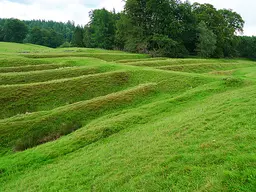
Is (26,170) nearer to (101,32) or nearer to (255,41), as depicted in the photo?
(101,32)

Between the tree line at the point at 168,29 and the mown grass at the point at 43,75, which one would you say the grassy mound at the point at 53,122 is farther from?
the tree line at the point at 168,29

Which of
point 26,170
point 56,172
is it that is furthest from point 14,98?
point 56,172

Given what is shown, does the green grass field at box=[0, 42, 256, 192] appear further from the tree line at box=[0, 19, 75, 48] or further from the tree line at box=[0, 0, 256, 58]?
the tree line at box=[0, 19, 75, 48]

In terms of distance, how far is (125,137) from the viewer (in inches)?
435

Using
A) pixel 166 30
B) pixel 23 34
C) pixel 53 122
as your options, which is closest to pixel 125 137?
pixel 53 122

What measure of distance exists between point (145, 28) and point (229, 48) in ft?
109

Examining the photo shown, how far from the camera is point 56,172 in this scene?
8609 mm

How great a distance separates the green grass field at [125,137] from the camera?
22.0 feet

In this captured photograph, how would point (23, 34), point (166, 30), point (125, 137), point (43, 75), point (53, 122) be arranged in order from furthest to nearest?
point (23, 34)
point (166, 30)
point (43, 75)
point (53, 122)
point (125, 137)

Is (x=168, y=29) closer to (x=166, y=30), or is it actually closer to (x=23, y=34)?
(x=166, y=30)

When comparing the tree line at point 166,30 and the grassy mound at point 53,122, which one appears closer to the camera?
the grassy mound at point 53,122

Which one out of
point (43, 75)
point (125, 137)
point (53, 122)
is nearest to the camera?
point (125, 137)

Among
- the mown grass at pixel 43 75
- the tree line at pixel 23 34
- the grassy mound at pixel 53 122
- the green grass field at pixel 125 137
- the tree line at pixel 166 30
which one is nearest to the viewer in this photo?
the green grass field at pixel 125 137

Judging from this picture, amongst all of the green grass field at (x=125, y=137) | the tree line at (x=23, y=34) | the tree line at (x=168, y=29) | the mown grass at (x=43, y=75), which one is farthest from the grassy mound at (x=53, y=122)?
the tree line at (x=23, y=34)
